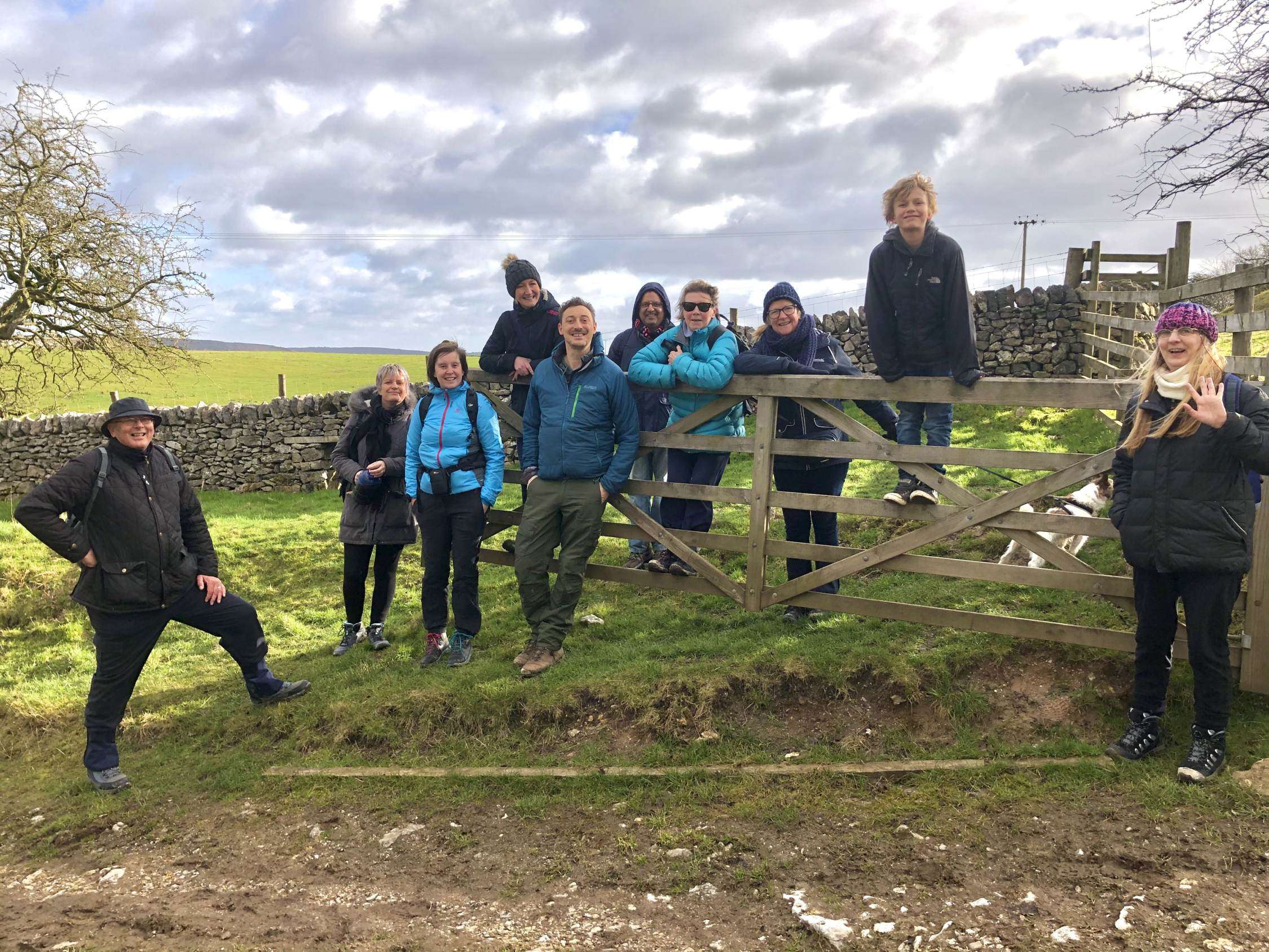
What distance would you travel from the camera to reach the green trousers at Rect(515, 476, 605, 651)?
6.15 meters

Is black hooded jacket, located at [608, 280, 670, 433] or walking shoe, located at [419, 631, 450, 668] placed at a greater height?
black hooded jacket, located at [608, 280, 670, 433]

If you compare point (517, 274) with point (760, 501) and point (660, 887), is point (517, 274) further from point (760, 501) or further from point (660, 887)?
point (660, 887)

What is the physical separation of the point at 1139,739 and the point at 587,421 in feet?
12.6

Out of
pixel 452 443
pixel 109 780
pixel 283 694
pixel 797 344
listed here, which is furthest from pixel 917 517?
pixel 109 780

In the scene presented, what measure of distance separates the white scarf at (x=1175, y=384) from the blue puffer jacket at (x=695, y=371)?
2.56m

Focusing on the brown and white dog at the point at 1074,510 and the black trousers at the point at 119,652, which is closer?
the black trousers at the point at 119,652

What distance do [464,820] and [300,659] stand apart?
3.49m

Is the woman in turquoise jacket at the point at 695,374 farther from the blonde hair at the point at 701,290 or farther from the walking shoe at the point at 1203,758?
the walking shoe at the point at 1203,758


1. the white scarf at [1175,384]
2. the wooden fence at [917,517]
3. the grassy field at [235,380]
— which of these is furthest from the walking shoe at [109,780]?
the grassy field at [235,380]

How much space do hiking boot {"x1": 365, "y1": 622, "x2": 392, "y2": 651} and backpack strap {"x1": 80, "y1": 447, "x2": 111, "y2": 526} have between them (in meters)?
2.48

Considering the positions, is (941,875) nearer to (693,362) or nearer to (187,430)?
(693,362)

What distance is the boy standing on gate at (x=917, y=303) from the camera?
524 centimetres

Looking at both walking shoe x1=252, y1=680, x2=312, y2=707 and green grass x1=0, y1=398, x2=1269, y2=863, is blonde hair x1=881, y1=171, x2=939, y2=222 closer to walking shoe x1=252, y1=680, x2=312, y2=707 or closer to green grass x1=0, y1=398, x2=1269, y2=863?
green grass x1=0, y1=398, x2=1269, y2=863

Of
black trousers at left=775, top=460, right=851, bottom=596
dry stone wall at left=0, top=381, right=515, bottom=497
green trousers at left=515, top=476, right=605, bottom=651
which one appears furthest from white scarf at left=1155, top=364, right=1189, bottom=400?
dry stone wall at left=0, top=381, right=515, bottom=497
